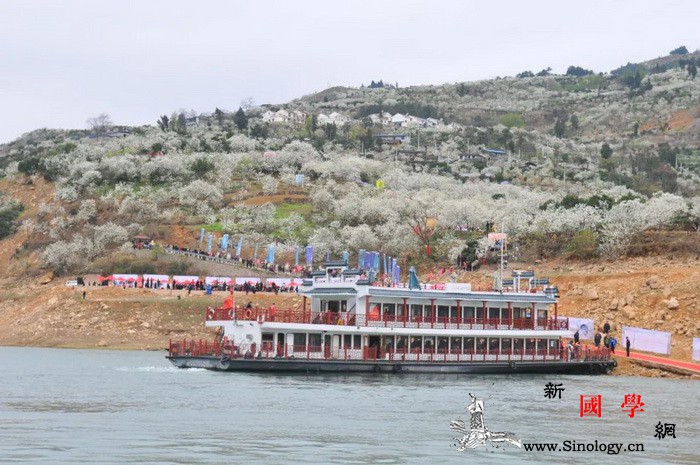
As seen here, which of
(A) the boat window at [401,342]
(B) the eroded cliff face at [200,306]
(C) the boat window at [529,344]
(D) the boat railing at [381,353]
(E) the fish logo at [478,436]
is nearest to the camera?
(E) the fish logo at [478,436]

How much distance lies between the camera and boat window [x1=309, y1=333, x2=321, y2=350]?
186ft

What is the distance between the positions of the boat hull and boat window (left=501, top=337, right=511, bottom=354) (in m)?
1.11

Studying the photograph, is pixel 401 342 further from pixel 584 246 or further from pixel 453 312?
pixel 584 246

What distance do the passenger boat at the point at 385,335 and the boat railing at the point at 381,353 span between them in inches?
2.1

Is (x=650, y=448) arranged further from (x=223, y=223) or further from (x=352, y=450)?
(x=223, y=223)

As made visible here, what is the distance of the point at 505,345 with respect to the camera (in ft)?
203

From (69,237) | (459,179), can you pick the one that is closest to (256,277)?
(69,237)

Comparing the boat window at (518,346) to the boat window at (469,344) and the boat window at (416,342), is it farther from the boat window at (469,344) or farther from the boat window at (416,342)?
the boat window at (416,342)

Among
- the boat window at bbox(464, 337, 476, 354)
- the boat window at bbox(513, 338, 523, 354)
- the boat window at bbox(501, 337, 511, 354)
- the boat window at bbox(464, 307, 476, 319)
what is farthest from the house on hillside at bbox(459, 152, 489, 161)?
the boat window at bbox(464, 337, 476, 354)

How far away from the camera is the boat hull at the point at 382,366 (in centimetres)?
5550

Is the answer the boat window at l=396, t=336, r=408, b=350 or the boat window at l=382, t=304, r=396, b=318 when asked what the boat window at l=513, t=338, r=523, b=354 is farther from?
the boat window at l=382, t=304, r=396, b=318

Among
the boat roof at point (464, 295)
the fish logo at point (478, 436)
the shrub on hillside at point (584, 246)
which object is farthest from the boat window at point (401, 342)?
the shrub on hillside at point (584, 246)

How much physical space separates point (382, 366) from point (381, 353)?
824 mm

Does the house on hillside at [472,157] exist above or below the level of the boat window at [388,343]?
above
